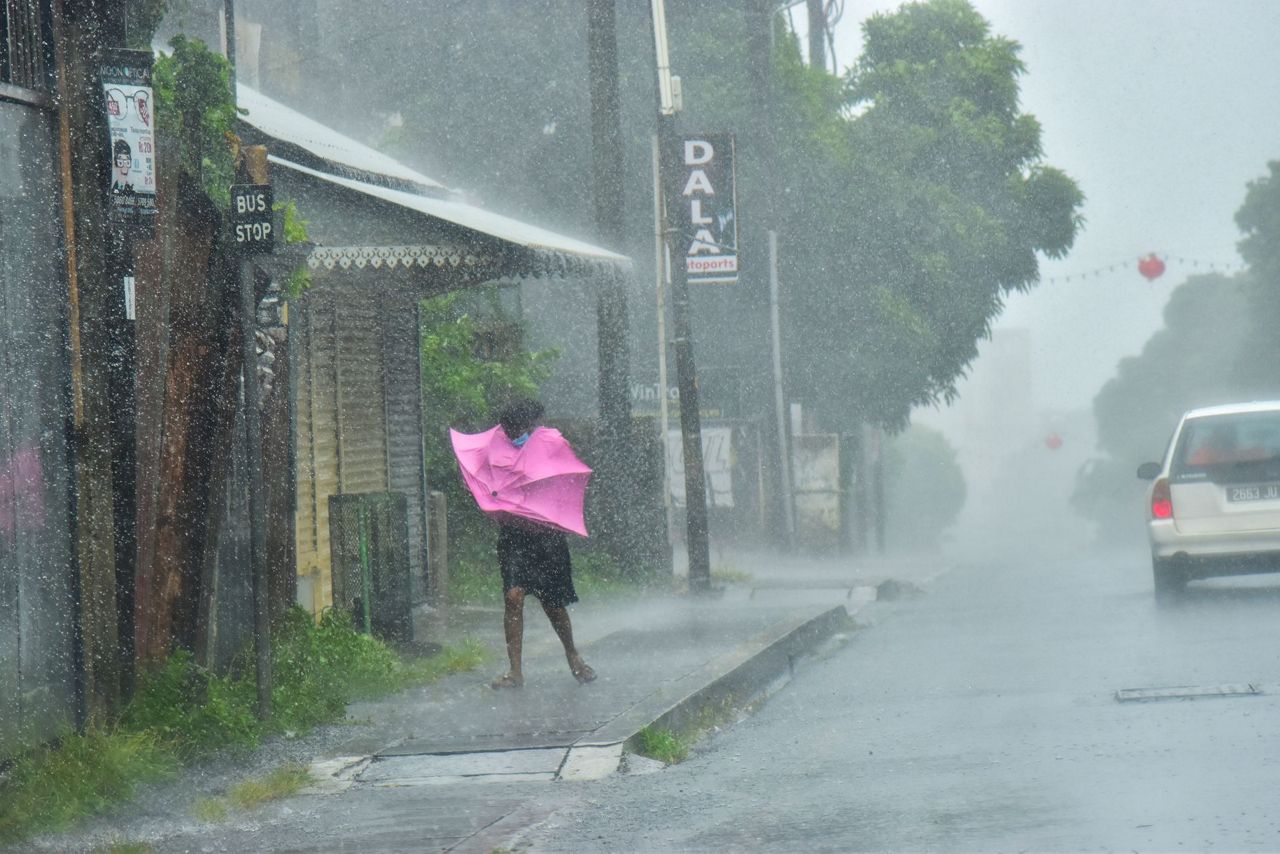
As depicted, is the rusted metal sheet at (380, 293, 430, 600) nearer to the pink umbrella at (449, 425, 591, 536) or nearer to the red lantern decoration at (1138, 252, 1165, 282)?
the pink umbrella at (449, 425, 591, 536)

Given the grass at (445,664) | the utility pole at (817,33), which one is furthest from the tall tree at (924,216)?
the grass at (445,664)

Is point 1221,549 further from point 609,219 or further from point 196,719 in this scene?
point 196,719

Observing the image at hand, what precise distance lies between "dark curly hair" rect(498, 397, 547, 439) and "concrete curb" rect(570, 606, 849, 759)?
63.3 inches

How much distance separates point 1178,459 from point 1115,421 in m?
71.1

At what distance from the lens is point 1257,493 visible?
45.4ft

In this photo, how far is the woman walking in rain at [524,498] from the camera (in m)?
9.52

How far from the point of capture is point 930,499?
104000 millimetres

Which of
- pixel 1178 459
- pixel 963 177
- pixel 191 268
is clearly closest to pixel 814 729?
pixel 191 268

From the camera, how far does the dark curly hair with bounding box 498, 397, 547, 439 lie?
952 centimetres

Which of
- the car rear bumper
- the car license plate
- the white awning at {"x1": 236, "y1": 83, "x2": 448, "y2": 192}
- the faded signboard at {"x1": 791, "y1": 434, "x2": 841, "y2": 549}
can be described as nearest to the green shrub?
the white awning at {"x1": 236, "y1": 83, "x2": 448, "y2": 192}

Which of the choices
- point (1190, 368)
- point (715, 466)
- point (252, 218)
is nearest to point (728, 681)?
point (252, 218)

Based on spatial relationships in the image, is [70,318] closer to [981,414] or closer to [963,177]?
[963,177]

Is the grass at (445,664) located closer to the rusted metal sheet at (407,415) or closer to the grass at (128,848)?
the rusted metal sheet at (407,415)

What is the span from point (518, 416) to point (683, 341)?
22.6 feet
